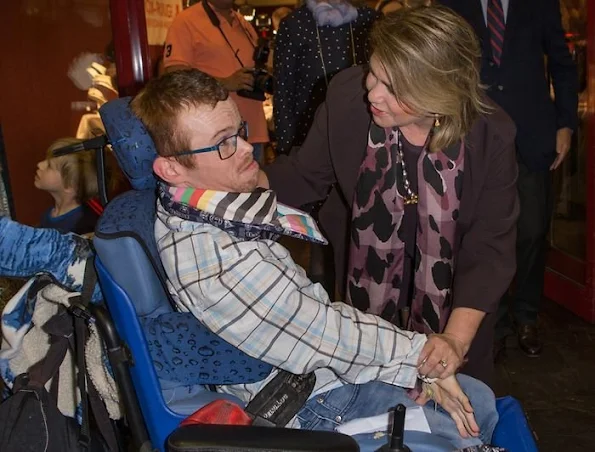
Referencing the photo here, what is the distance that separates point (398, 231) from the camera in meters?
2.07

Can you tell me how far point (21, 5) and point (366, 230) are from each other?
234 centimetres

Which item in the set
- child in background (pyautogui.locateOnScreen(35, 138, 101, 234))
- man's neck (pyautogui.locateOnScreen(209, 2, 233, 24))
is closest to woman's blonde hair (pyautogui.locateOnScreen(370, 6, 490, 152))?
child in background (pyautogui.locateOnScreen(35, 138, 101, 234))

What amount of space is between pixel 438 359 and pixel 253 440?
19.6 inches

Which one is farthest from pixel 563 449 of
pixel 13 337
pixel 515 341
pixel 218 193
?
pixel 13 337

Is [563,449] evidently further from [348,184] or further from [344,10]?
[344,10]

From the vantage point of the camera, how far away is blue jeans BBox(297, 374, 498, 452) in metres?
1.58

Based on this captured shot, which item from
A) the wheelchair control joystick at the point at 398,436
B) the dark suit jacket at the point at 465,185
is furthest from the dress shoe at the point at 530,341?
the wheelchair control joystick at the point at 398,436

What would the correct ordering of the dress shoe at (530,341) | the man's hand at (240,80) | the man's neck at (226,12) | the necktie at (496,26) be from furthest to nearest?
the man's neck at (226,12) → the man's hand at (240,80) → the dress shoe at (530,341) → the necktie at (496,26)

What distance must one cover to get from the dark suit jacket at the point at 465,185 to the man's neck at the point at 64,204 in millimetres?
1301

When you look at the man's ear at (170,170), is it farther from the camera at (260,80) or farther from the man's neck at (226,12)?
the man's neck at (226,12)

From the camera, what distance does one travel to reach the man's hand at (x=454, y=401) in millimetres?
1558

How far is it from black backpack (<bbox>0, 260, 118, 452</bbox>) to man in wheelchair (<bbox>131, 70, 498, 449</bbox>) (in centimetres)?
22

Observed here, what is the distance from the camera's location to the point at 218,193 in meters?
1.53

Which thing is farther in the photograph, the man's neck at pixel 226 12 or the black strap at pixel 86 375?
the man's neck at pixel 226 12
